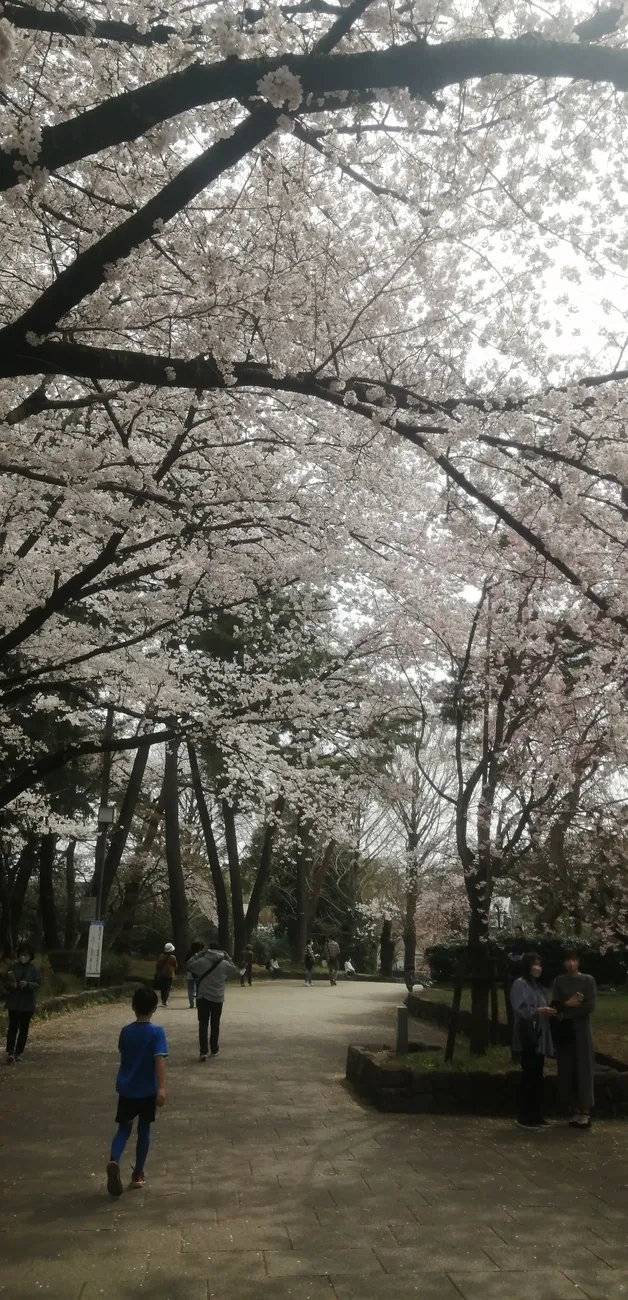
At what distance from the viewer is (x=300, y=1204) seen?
5.22 meters

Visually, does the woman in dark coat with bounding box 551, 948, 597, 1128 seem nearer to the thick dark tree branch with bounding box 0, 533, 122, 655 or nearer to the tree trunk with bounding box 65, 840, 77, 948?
the thick dark tree branch with bounding box 0, 533, 122, 655

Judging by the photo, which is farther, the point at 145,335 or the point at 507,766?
the point at 507,766

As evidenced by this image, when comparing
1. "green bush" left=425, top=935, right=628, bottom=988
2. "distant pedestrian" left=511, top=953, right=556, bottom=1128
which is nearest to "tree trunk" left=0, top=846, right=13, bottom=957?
"green bush" left=425, top=935, right=628, bottom=988

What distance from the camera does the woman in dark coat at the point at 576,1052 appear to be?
24.6ft

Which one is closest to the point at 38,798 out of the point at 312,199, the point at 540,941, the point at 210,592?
the point at 210,592

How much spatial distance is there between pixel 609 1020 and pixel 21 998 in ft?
29.4

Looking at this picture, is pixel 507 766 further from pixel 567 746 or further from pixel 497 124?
pixel 497 124

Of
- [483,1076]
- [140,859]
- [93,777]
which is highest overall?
[93,777]

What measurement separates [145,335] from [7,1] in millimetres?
2915

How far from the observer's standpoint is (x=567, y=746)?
11891 mm

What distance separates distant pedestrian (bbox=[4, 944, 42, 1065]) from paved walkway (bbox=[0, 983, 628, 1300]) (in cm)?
140

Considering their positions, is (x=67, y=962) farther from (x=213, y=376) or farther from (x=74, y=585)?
(x=213, y=376)

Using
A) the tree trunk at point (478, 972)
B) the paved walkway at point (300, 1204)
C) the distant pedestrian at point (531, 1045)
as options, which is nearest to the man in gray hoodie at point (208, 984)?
the paved walkway at point (300, 1204)

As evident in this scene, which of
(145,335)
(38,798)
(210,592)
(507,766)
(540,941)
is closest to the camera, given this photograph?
(145,335)
